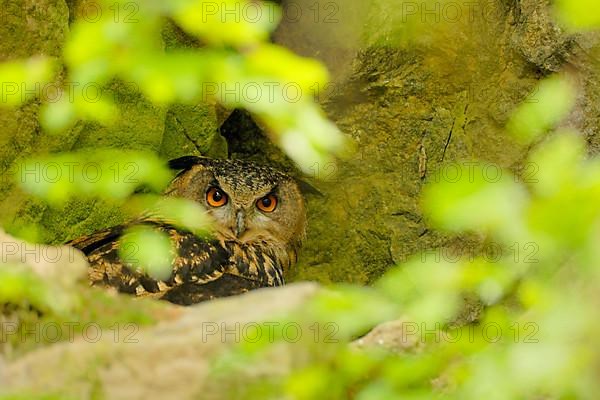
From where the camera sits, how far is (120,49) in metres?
1.65

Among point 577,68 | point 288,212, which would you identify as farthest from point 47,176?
point 288,212

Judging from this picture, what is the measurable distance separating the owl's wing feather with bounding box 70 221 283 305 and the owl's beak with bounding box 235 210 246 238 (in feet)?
0.36

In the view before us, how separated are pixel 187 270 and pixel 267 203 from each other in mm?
1003

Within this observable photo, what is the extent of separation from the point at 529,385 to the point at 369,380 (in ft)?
2.13

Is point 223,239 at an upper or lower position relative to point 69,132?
lower

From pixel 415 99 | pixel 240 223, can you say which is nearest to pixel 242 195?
pixel 240 223

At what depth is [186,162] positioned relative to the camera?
4.83 metres

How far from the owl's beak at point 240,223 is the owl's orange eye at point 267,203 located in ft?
0.65

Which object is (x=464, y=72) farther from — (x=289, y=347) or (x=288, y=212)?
(x=289, y=347)

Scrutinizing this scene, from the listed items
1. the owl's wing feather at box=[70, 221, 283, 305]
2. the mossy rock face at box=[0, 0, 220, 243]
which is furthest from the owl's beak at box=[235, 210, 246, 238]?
the mossy rock face at box=[0, 0, 220, 243]

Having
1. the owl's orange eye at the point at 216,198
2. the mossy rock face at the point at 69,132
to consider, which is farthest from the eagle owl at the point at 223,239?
the mossy rock face at the point at 69,132

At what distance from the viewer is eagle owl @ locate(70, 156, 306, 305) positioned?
3926 mm

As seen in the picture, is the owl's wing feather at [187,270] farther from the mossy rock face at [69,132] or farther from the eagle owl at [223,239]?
the mossy rock face at [69,132]

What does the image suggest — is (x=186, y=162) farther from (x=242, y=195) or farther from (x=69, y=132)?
(x=69, y=132)
